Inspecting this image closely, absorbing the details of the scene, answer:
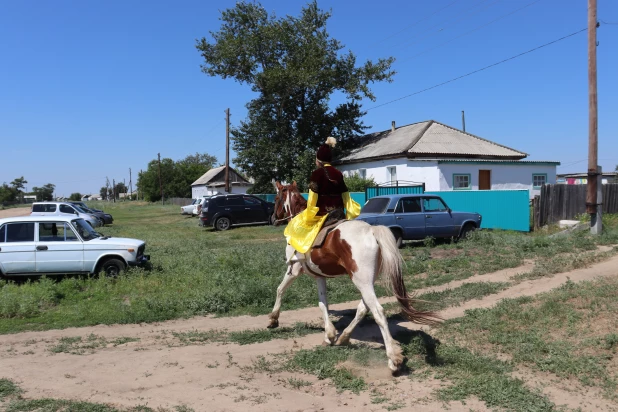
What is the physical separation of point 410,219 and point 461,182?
11.8 m

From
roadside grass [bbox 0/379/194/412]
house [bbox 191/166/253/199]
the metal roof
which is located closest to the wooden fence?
the metal roof

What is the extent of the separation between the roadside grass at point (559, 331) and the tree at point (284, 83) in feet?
93.3

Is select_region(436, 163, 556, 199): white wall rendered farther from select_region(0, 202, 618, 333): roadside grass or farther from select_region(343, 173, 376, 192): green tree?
select_region(0, 202, 618, 333): roadside grass

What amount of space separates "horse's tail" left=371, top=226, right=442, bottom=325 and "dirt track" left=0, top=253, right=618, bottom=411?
68 cm

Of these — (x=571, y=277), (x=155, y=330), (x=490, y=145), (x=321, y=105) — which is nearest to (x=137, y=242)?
(x=155, y=330)

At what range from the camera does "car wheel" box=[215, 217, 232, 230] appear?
86.3ft

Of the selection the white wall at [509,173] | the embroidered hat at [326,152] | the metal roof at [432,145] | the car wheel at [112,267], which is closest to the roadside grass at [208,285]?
the car wheel at [112,267]

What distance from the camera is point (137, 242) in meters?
12.0

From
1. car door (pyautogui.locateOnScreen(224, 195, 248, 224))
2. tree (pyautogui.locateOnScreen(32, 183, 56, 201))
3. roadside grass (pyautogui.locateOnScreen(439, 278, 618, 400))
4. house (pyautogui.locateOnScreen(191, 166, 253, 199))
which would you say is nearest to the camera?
roadside grass (pyautogui.locateOnScreen(439, 278, 618, 400))

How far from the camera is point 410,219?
14625mm

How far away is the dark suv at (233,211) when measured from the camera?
2620 cm

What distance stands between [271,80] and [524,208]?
855 inches

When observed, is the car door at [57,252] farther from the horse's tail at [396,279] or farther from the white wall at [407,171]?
the white wall at [407,171]

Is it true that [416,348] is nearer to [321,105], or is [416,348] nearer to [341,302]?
[341,302]
